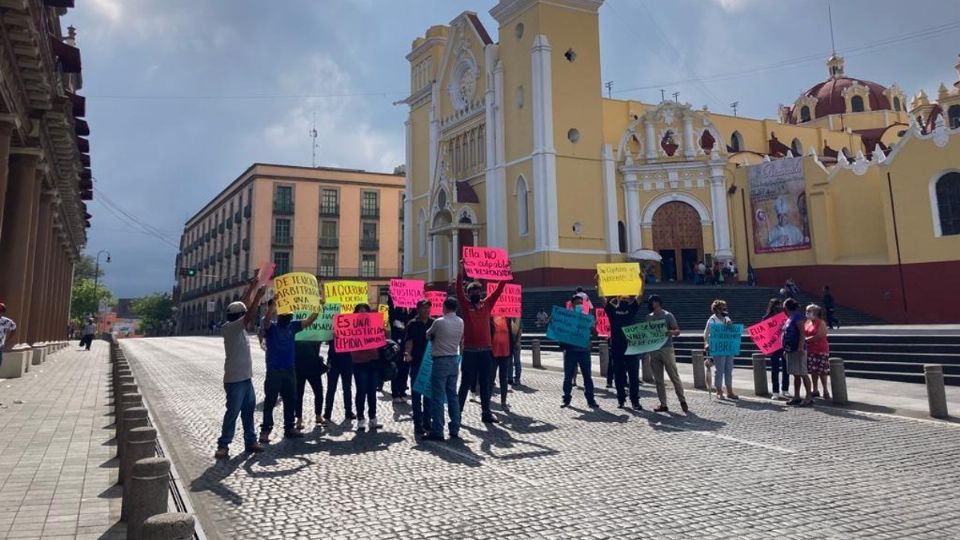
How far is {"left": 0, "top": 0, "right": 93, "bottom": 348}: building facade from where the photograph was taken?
1403 cm

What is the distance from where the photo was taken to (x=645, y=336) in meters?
10.0

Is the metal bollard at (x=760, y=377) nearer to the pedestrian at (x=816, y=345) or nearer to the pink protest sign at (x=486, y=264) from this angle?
the pedestrian at (x=816, y=345)

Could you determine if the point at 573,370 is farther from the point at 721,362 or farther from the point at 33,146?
the point at 33,146

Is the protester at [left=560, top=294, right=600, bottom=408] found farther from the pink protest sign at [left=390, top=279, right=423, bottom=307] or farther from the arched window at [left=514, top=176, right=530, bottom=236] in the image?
the arched window at [left=514, top=176, right=530, bottom=236]

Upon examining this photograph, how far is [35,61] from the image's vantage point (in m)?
14.7

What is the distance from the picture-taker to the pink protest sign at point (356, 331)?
8.79 meters

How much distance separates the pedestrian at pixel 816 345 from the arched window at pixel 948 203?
21161 mm

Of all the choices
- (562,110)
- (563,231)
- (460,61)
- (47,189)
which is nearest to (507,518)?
(47,189)

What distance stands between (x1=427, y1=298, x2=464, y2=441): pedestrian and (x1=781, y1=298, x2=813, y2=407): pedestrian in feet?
20.9

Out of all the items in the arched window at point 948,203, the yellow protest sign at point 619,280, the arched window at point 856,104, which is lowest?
the yellow protest sign at point 619,280

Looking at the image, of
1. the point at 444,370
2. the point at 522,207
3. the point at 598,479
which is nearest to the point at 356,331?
the point at 444,370

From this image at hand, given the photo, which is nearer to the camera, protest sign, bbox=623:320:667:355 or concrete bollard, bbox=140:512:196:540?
concrete bollard, bbox=140:512:196:540

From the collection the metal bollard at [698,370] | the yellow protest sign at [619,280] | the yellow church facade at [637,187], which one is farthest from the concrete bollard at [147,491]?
the yellow church facade at [637,187]

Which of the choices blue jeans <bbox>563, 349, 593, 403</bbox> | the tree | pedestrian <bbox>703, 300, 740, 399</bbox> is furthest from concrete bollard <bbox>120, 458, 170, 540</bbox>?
the tree
